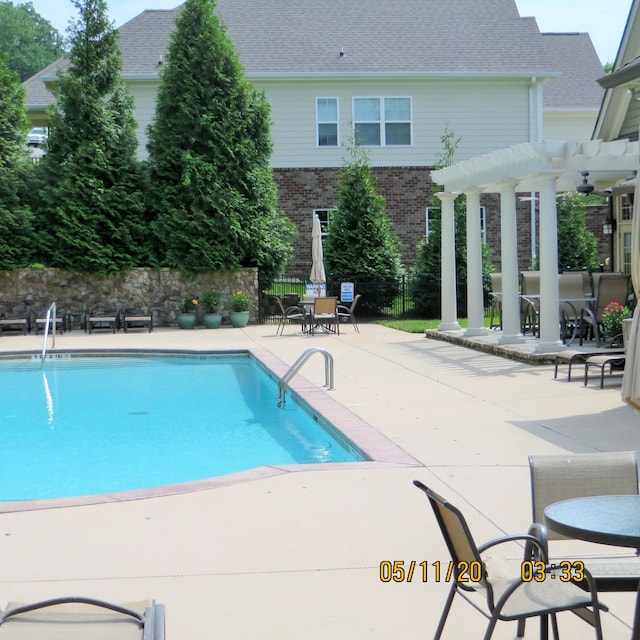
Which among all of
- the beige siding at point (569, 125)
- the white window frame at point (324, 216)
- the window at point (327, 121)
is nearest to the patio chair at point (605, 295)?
the white window frame at point (324, 216)

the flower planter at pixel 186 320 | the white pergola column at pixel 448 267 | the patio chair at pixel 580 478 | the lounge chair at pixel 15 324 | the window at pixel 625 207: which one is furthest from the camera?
the flower planter at pixel 186 320

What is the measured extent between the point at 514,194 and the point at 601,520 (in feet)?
39.9

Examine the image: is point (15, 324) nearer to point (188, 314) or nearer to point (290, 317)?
point (188, 314)

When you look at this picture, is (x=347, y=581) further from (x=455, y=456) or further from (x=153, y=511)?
(x=455, y=456)

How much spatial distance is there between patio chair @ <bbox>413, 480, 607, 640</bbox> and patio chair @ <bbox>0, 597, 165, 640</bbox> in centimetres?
110

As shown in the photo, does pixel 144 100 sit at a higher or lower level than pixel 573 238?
higher

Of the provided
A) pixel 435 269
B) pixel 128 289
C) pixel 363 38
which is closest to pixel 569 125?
pixel 363 38

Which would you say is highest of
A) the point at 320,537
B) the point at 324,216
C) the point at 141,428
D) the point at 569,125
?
the point at 569,125

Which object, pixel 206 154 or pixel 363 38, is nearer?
pixel 206 154

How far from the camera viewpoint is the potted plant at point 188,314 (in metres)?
22.9

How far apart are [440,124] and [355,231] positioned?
17.4 ft

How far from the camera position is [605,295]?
1474cm

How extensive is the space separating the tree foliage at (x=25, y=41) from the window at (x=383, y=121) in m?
50.0

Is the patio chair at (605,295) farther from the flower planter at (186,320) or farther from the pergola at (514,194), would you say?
the flower planter at (186,320)
